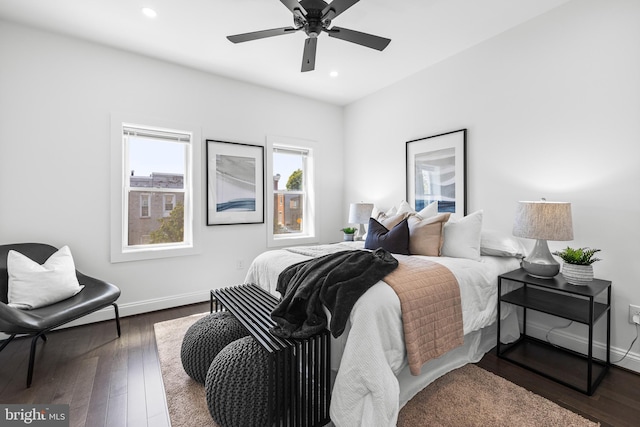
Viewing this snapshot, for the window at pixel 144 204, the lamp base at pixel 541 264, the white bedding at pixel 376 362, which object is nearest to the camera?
the white bedding at pixel 376 362

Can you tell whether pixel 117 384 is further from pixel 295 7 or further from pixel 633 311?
pixel 633 311

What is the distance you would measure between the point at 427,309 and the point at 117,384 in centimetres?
207

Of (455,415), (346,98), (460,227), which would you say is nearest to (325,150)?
(346,98)

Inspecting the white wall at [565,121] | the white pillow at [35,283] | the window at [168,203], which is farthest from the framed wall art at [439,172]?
the white pillow at [35,283]

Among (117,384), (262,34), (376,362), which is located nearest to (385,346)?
(376,362)

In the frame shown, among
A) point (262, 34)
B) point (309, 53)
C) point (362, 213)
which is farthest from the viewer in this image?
point (362, 213)

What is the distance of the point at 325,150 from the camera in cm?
465

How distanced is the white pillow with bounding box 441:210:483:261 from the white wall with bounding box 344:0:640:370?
507 mm

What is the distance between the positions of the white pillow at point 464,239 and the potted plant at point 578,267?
571 millimetres

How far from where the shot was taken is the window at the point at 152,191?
3084 mm

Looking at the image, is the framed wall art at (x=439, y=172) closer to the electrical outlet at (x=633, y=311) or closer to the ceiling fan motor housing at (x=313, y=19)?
the electrical outlet at (x=633, y=311)

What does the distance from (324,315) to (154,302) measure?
250 centimetres

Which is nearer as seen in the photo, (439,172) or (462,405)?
(462,405)

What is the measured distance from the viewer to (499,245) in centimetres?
256
